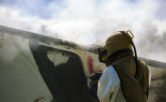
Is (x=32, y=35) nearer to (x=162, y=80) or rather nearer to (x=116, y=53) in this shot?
(x=116, y=53)

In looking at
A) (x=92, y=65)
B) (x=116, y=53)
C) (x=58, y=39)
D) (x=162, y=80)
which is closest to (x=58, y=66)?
(x=58, y=39)

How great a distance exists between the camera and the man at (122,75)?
1.55m

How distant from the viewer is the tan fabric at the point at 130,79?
1555 millimetres

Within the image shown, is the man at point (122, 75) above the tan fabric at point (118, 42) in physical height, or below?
below

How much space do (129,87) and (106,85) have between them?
0.15 m

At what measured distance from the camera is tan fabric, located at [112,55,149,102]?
1.55 m

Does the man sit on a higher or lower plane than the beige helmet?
lower

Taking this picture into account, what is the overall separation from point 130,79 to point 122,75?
6 centimetres

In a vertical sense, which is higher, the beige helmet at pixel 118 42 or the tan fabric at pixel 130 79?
the beige helmet at pixel 118 42

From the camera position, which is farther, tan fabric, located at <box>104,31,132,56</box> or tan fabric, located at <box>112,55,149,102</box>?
tan fabric, located at <box>104,31,132,56</box>

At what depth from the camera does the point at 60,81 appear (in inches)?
133

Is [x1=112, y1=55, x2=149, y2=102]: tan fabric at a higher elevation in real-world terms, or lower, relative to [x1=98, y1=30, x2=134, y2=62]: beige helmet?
lower

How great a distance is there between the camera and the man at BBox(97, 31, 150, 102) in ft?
5.07

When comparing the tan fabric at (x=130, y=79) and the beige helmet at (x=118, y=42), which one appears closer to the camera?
the tan fabric at (x=130, y=79)
